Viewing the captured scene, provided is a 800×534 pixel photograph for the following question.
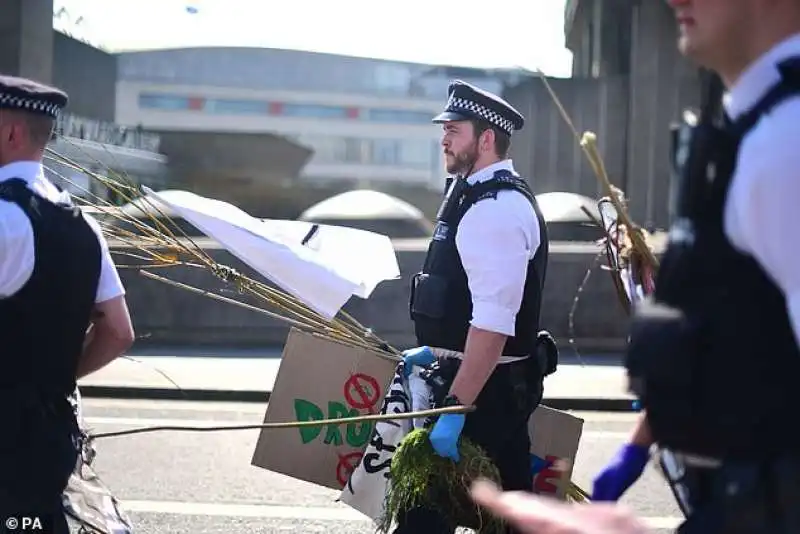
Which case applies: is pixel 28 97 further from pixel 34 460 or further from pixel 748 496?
pixel 748 496

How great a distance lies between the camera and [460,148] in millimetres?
3260

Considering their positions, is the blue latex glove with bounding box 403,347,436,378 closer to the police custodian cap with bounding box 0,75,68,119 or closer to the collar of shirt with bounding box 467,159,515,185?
Result: the collar of shirt with bounding box 467,159,515,185

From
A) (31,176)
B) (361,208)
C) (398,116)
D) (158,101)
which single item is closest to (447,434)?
(31,176)

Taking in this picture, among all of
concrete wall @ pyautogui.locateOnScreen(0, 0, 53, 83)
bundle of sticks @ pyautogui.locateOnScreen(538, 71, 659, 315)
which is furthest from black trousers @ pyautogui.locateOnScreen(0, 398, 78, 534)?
concrete wall @ pyautogui.locateOnScreen(0, 0, 53, 83)

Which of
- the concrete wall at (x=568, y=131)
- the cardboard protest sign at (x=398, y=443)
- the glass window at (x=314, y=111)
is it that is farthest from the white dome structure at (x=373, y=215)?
the glass window at (x=314, y=111)

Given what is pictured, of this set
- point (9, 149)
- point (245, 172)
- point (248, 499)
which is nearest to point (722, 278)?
point (9, 149)

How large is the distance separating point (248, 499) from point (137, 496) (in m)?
0.61

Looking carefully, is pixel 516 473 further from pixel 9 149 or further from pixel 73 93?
pixel 73 93

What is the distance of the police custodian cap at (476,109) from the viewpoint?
3.26 meters

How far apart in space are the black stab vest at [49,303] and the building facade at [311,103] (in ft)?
174

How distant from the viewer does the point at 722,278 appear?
1409 mm

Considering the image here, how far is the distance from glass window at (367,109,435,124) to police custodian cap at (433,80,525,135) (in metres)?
56.7

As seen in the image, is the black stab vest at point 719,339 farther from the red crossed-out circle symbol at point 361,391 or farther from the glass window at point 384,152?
the glass window at point 384,152

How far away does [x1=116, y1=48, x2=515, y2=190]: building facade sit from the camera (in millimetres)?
55344
